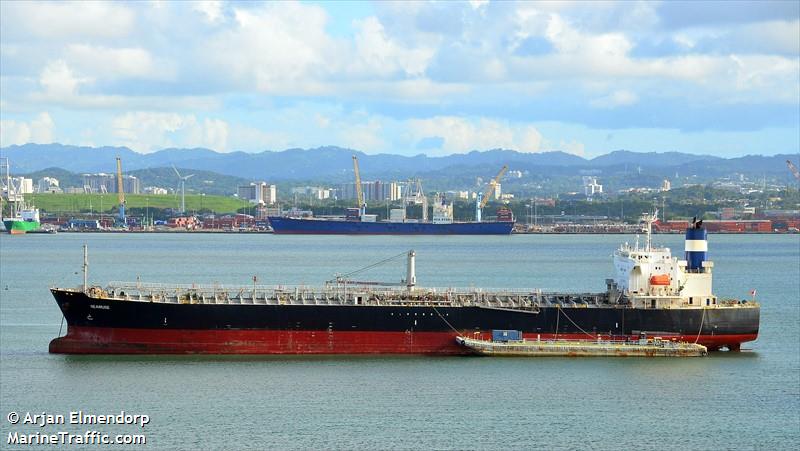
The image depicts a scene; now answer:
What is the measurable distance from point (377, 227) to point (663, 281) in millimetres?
125710

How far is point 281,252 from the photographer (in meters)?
110

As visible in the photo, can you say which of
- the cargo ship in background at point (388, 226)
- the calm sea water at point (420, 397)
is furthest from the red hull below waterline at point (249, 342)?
the cargo ship in background at point (388, 226)

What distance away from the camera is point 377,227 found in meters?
165

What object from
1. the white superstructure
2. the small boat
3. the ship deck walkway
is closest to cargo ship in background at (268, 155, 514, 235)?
the ship deck walkway

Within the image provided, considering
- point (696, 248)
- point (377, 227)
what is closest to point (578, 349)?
point (696, 248)

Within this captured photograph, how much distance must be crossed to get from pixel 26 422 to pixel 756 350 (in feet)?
78.3

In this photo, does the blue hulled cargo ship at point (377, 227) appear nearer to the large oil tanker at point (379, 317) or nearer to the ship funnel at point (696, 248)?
the ship funnel at point (696, 248)

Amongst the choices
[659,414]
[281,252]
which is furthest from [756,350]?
[281,252]

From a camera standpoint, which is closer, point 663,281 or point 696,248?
point 663,281

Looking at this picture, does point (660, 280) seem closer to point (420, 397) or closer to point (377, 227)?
point (420, 397)

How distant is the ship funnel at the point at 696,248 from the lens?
40.5 metres

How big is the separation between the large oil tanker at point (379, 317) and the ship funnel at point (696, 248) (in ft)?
1.03

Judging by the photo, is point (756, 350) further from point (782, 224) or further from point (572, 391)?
point (782, 224)

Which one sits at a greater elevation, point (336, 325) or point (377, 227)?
point (377, 227)
